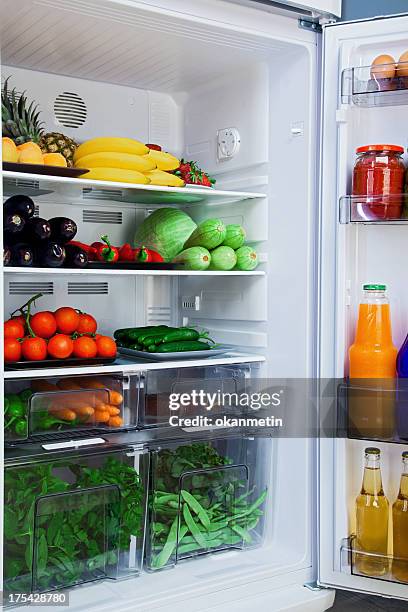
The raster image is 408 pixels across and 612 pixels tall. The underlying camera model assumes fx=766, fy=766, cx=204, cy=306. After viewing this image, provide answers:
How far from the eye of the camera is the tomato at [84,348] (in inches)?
80.3

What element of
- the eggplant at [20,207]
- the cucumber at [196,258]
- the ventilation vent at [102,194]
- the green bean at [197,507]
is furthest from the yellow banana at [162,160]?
the green bean at [197,507]

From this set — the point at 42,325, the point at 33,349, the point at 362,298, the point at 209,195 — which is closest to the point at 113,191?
the point at 209,195

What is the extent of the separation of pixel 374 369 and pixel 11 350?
0.92 meters

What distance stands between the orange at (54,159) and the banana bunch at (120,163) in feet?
0.41

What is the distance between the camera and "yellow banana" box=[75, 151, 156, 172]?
2.13 meters

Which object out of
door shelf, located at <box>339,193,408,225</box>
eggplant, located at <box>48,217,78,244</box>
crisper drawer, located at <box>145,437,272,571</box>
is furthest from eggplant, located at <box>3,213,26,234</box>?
door shelf, located at <box>339,193,408,225</box>

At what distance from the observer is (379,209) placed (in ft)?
6.29

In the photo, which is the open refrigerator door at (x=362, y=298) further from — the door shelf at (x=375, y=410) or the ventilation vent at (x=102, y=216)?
the ventilation vent at (x=102, y=216)

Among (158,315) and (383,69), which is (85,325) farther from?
(383,69)

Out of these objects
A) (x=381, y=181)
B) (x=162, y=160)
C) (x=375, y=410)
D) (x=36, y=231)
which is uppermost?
(x=162, y=160)

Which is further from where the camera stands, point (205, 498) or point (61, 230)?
point (205, 498)

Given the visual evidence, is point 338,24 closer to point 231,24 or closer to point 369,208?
point 231,24

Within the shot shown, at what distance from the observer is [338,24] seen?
6.60 ft

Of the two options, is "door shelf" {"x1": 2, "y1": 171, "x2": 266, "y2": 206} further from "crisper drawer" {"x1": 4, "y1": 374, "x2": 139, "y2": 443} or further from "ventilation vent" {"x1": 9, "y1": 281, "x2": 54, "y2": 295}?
"crisper drawer" {"x1": 4, "y1": 374, "x2": 139, "y2": 443}
